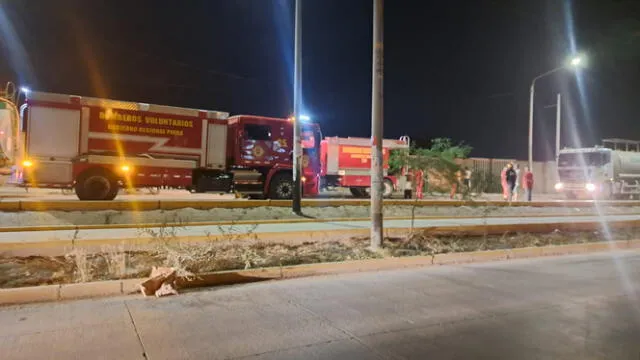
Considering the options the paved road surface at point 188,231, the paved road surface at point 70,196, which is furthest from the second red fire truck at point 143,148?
the paved road surface at point 188,231

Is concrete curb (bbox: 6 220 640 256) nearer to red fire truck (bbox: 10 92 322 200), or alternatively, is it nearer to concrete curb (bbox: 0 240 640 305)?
concrete curb (bbox: 0 240 640 305)

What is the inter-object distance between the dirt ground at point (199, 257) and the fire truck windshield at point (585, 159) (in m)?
19.5

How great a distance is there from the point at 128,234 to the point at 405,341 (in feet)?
20.9

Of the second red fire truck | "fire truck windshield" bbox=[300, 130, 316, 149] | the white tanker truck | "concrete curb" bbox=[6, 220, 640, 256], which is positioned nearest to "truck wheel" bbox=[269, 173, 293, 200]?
the second red fire truck

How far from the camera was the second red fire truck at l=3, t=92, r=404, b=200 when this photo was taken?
13555 mm

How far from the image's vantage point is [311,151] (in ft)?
60.5

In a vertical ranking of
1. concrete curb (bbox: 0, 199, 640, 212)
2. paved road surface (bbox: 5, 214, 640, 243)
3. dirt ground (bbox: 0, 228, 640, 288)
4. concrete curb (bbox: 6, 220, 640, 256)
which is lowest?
dirt ground (bbox: 0, 228, 640, 288)

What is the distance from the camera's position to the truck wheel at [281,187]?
1700 cm

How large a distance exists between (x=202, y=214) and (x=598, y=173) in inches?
935

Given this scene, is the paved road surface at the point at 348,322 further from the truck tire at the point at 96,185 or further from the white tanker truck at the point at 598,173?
the white tanker truck at the point at 598,173

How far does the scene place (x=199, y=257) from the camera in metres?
7.43

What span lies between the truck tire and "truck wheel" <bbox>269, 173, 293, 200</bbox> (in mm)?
5268

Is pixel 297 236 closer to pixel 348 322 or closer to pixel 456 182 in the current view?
pixel 348 322

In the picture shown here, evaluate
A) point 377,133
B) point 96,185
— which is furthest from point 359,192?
point 377,133
